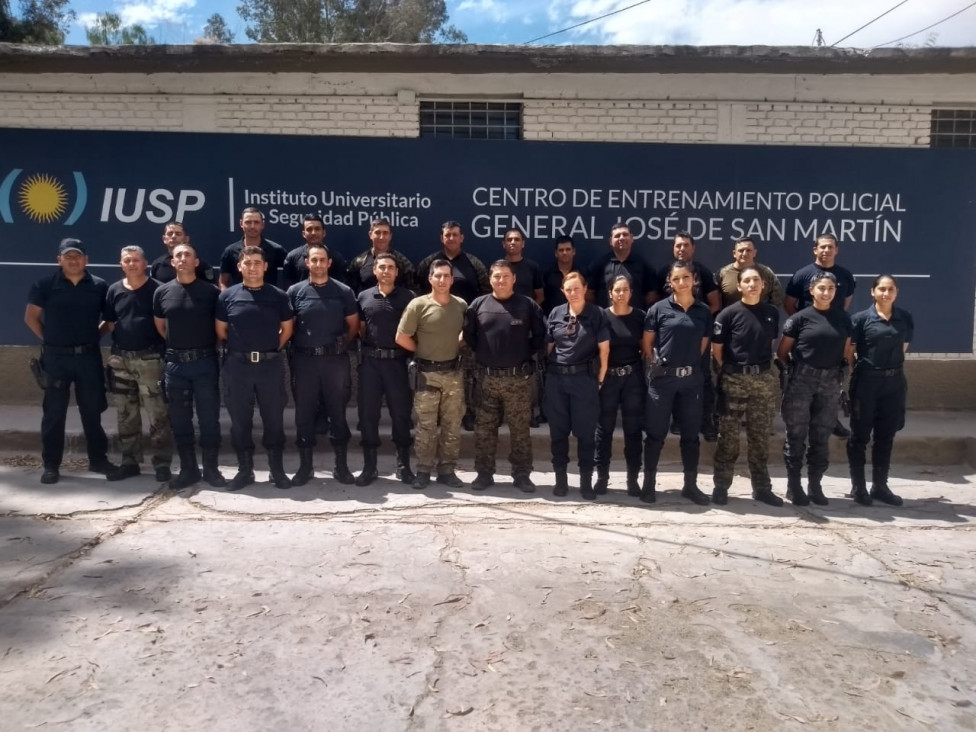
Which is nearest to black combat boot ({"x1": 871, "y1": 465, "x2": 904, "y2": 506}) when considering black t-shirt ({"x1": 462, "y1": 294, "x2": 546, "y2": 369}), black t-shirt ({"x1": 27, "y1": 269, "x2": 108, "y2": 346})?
black t-shirt ({"x1": 462, "y1": 294, "x2": 546, "y2": 369})

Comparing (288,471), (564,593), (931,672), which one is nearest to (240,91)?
(288,471)

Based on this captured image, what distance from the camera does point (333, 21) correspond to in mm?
29938

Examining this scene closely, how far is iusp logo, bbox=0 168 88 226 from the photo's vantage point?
24.9ft

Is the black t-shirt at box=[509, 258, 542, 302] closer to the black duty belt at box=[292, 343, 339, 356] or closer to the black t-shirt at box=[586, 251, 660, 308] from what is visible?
the black t-shirt at box=[586, 251, 660, 308]

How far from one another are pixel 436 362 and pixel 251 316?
54.5 inches

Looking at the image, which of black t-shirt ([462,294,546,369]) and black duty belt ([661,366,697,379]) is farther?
black t-shirt ([462,294,546,369])

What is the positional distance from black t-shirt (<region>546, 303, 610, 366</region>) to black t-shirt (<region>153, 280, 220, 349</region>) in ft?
8.35

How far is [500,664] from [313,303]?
335cm

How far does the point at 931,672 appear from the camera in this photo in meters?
3.44

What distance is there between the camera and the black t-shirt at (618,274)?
272 inches

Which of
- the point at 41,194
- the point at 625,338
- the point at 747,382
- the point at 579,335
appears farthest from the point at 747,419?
the point at 41,194

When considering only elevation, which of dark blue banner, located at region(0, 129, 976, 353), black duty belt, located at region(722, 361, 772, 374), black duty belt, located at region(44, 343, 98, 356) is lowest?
black duty belt, located at region(722, 361, 772, 374)

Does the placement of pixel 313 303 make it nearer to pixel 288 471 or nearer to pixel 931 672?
pixel 288 471

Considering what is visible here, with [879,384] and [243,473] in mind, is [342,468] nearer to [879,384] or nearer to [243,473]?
[243,473]
